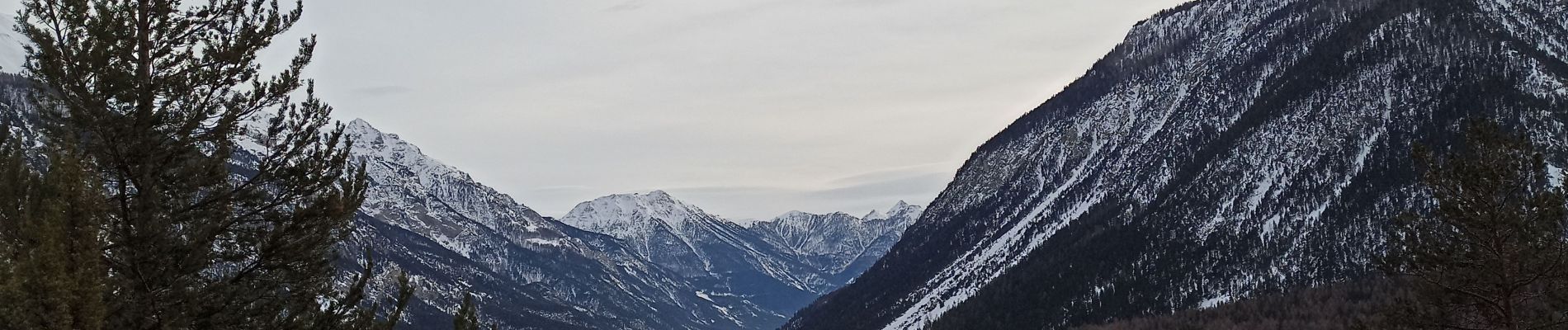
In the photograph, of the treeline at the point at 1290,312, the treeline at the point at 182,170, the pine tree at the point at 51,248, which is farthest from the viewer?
the treeline at the point at 1290,312

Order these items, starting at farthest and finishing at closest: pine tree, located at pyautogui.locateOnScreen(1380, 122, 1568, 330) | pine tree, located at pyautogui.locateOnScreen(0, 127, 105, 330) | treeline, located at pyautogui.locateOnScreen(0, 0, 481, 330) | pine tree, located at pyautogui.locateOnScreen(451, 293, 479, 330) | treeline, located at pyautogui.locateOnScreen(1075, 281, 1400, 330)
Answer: treeline, located at pyautogui.locateOnScreen(1075, 281, 1400, 330) < pine tree, located at pyautogui.locateOnScreen(451, 293, 479, 330) < pine tree, located at pyautogui.locateOnScreen(1380, 122, 1568, 330) < treeline, located at pyautogui.locateOnScreen(0, 0, 481, 330) < pine tree, located at pyautogui.locateOnScreen(0, 127, 105, 330)

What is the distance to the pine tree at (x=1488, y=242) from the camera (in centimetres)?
2341

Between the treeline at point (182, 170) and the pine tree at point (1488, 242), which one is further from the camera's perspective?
the pine tree at point (1488, 242)

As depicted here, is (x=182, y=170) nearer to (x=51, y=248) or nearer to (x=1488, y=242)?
(x=51, y=248)

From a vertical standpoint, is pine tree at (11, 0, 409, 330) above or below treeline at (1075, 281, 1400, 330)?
below

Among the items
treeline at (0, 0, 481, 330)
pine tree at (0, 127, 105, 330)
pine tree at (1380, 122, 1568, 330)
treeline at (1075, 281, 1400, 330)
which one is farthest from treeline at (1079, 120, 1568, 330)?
treeline at (1075, 281, 1400, 330)

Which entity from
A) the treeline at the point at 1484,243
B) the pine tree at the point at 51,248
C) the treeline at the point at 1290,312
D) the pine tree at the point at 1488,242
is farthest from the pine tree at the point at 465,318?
the treeline at the point at 1290,312

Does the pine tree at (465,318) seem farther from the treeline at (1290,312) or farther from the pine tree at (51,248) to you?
the treeline at (1290,312)

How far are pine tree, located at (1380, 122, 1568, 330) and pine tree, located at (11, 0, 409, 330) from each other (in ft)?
82.9

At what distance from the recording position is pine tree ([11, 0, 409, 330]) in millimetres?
16703

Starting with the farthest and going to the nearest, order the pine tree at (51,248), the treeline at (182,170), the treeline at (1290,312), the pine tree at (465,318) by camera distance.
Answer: the treeline at (1290,312) < the pine tree at (465,318) < the treeline at (182,170) < the pine tree at (51,248)

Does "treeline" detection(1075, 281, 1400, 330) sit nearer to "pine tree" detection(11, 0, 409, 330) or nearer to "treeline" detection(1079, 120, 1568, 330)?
"treeline" detection(1079, 120, 1568, 330)

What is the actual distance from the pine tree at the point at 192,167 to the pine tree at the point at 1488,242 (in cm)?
2528

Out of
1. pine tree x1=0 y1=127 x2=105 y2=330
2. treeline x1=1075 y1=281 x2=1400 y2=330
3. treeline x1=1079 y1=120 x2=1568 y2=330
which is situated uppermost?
treeline x1=1075 y1=281 x2=1400 y2=330
